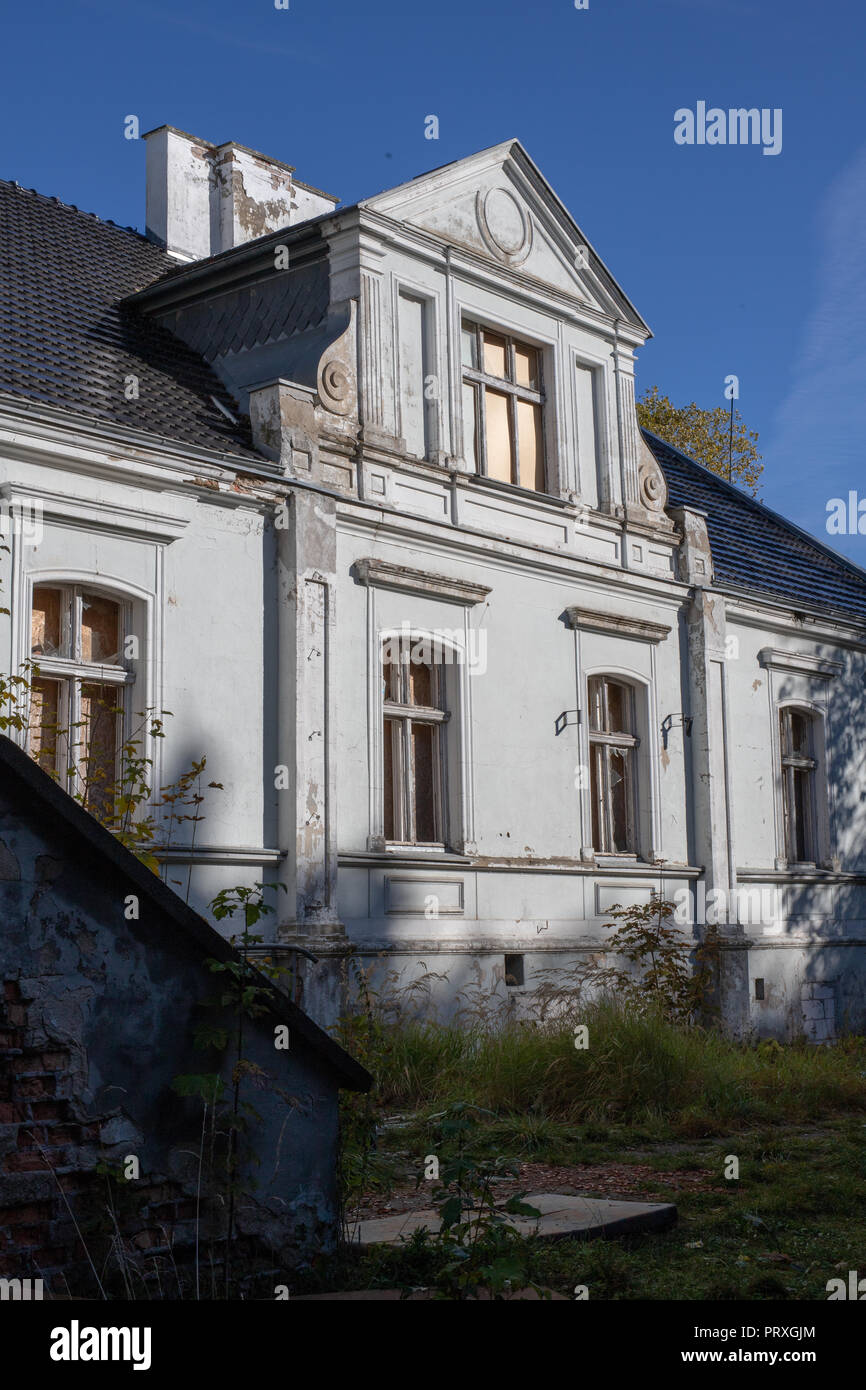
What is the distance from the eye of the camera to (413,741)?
12516 millimetres

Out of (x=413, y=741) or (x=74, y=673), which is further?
(x=413, y=741)

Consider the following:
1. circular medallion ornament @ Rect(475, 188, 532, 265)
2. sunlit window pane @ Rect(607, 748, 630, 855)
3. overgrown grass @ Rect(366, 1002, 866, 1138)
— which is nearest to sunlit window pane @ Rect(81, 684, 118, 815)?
overgrown grass @ Rect(366, 1002, 866, 1138)

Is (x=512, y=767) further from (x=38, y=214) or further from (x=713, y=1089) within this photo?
(x=38, y=214)

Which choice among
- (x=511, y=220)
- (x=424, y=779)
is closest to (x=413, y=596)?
(x=424, y=779)

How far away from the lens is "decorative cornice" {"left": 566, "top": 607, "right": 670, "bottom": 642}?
1390 centimetres

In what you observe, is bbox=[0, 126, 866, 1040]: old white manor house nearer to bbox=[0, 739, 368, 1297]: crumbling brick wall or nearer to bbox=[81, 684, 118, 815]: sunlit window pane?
bbox=[81, 684, 118, 815]: sunlit window pane

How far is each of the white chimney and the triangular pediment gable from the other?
3808mm

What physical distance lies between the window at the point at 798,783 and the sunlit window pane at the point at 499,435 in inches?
195

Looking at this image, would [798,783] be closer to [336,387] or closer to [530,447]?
[530,447]

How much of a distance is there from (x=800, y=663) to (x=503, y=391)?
5198mm
